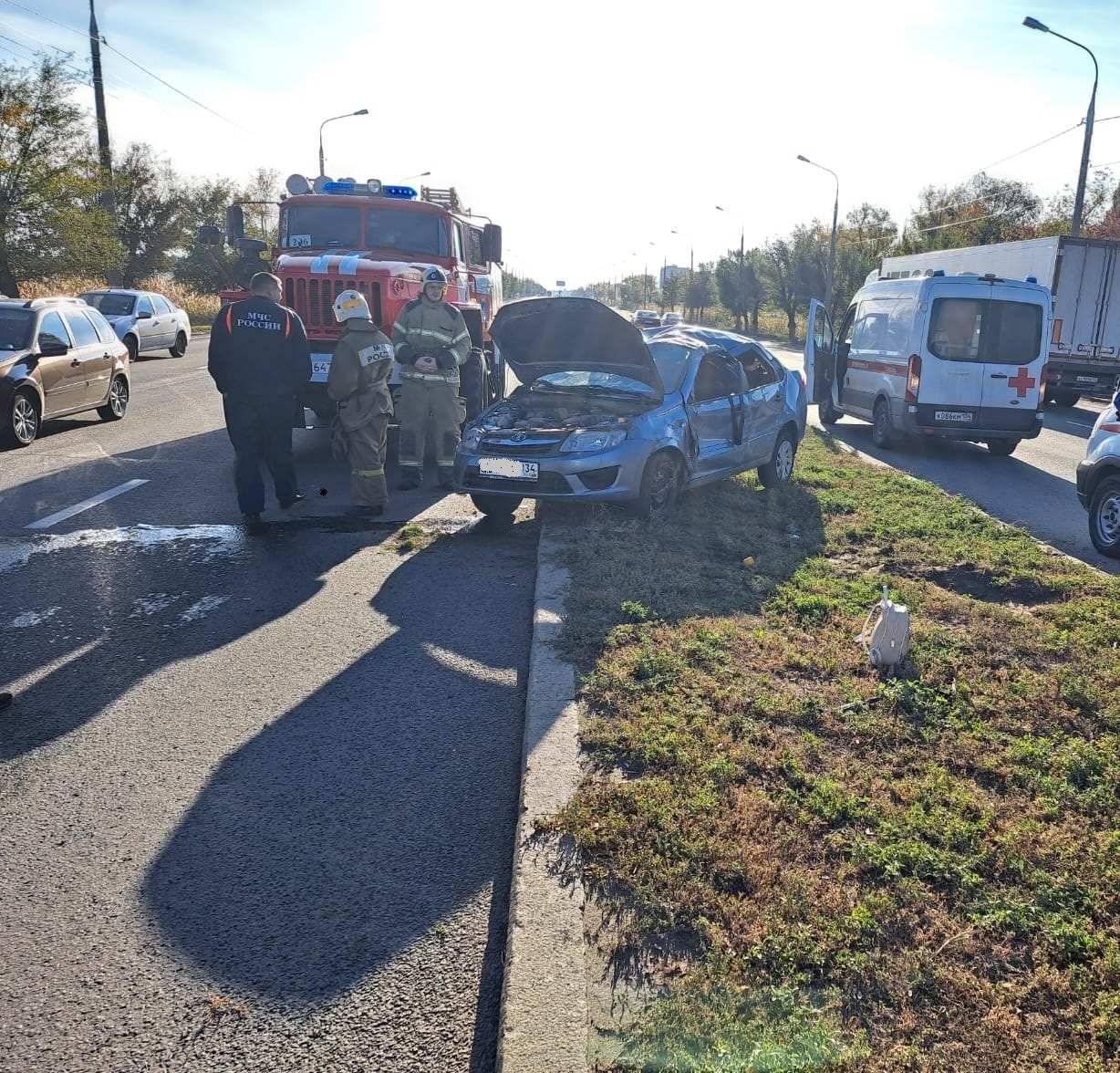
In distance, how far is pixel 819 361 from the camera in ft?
50.3

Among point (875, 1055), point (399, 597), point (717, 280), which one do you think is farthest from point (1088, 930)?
point (717, 280)

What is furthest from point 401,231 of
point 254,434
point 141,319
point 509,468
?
point 141,319

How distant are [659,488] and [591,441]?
32.9 inches

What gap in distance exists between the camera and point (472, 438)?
27.0 feet

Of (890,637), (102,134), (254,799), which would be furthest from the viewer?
(102,134)

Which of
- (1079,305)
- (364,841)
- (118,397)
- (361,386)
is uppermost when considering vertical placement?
(1079,305)

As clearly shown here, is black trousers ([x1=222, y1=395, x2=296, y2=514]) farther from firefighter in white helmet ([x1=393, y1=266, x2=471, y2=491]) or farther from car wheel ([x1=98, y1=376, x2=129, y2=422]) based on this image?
car wheel ([x1=98, y1=376, x2=129, y2=422])

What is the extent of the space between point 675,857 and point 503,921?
591mm

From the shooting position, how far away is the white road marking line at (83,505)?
8.00 metres

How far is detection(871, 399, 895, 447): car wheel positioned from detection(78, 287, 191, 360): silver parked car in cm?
1685

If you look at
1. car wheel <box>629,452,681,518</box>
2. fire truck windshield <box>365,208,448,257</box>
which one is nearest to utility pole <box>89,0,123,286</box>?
fire truck windshield <box>365,208,448,257</box>

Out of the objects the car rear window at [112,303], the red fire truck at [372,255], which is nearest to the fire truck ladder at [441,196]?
the red fire truck at [372,255]

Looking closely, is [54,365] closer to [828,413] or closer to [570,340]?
[570,340]

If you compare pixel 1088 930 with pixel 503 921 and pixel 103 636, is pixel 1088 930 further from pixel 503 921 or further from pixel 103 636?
pixel 103 636
